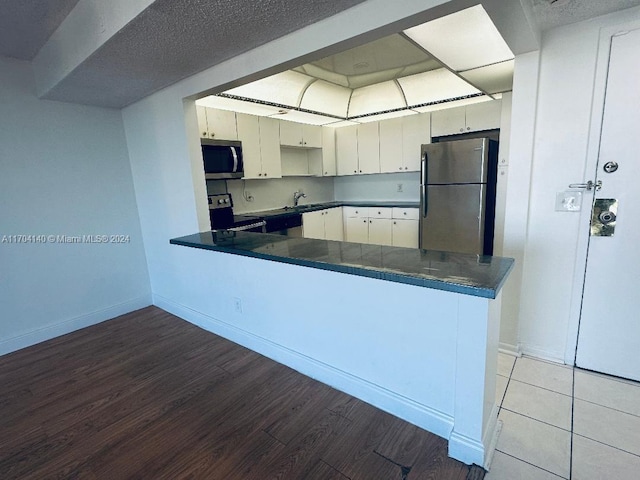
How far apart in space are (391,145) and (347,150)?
76cm

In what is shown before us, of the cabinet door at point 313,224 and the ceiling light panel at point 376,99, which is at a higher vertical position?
the ceiling light panel at point 376,99

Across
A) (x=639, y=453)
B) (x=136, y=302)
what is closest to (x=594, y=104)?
(x=639, y=453)

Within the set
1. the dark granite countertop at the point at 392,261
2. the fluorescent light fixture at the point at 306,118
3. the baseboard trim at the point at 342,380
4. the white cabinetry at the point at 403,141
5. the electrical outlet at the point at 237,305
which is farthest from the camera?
the white cabinetry at the point at 403,141

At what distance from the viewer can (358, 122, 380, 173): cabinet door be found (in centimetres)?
471

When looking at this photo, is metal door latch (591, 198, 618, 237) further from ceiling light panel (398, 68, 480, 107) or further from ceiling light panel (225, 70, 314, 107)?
ceiling light panel (225, 70, 314, 107)

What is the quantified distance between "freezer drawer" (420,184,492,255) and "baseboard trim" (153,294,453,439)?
2.30 metres

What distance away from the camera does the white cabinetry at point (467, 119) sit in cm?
370

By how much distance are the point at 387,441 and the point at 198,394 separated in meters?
1.15

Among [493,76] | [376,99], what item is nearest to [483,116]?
[493,76]

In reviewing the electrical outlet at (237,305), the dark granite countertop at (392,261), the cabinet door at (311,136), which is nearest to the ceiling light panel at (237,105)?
the cabinet door at (311,136)

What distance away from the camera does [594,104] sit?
180 cm

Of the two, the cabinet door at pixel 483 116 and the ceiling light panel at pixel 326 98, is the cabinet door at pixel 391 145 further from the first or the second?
the cabinet door at pixel 483 116

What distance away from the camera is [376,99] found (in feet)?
13.3

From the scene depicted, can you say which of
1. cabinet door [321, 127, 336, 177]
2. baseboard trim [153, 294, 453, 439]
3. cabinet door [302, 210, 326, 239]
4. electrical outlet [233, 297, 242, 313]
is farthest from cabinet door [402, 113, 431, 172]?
baseboard trim [153, 294, 453, 439]
